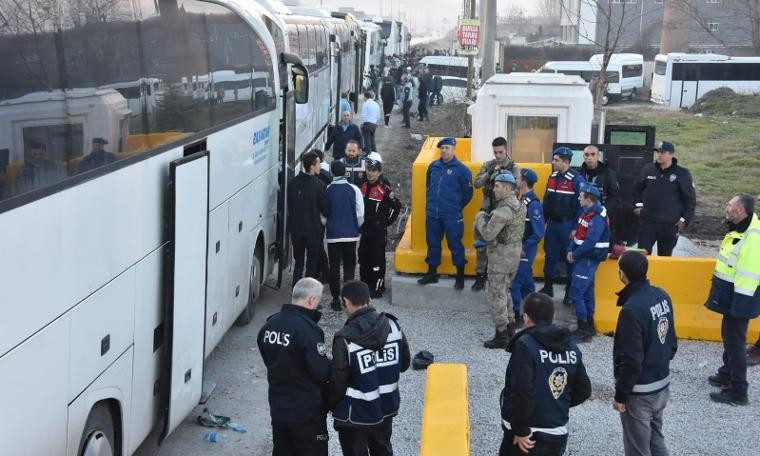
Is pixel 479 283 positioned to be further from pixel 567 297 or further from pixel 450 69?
pixel 450 69

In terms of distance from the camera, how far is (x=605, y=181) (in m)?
10.9

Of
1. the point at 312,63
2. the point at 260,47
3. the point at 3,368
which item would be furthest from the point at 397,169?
the point at 3,368

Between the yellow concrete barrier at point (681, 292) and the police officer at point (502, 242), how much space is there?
4.34 ft

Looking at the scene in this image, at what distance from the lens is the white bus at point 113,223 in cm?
457

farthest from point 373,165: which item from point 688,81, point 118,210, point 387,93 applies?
point 688,81

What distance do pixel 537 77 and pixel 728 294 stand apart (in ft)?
24.7

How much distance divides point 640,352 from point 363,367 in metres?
1.82

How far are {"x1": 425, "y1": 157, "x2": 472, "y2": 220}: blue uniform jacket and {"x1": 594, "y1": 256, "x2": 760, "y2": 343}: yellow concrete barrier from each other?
175 centimetres

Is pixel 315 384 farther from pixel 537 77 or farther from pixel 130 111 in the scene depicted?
pixel 537 77

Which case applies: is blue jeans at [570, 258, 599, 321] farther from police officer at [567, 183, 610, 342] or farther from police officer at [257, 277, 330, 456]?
police officer at [257, 277, 330, 456]

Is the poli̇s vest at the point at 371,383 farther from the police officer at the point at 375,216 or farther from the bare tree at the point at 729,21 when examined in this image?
the bare tree at the point at 729,21

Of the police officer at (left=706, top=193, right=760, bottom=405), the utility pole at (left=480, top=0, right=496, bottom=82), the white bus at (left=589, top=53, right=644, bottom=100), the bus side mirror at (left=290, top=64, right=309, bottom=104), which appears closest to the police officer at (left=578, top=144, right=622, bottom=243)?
the police officer at (left=706, top=193, right=760, bottom=405)

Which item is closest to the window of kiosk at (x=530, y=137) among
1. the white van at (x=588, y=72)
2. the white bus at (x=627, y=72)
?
the white van at (x=588, y=72)

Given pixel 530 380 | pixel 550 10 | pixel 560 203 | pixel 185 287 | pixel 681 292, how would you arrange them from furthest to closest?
1. pixel 550 10
2. pixel 681 292
3. pixel 560 203
4. pixel 185 287
5. pixel 530 380
